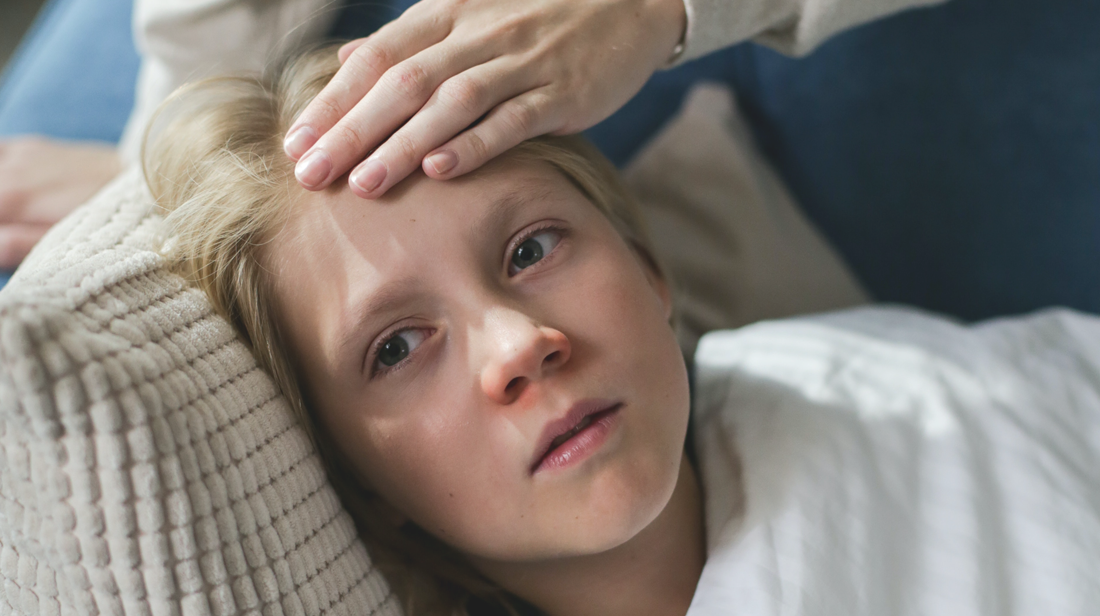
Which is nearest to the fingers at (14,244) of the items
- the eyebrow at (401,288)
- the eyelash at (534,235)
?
the eyebrow at (401,288)

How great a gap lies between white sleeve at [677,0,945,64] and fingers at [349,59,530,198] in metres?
0.25

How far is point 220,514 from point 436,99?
393 mm

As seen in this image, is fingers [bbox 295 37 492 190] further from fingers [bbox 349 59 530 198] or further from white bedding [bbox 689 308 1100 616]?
white bedding [bbox 689 308 1100 616]

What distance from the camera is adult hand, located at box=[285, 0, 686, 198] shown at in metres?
0.70

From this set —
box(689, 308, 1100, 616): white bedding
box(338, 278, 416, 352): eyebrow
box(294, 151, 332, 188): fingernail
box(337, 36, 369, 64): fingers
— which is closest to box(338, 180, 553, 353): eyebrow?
box(338, 278, 416, 352): eyebrow

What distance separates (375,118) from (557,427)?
317 mm

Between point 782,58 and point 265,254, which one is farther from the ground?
point 265,254

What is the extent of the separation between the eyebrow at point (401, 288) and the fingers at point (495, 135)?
0.04 metres

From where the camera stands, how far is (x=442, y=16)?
78cm

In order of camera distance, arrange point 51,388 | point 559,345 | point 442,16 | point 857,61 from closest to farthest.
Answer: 1. point 51,388
2. point 559,345
3. point 442,16
4. point 857,61

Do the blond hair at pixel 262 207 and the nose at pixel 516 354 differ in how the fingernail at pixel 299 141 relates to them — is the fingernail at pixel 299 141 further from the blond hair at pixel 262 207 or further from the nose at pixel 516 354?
the nose at pixel 516 354

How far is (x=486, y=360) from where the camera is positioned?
678 mm

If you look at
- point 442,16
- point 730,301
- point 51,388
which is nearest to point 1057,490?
point 730,301

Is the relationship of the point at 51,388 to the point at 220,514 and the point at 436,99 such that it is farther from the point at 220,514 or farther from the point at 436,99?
the point at 436,99
